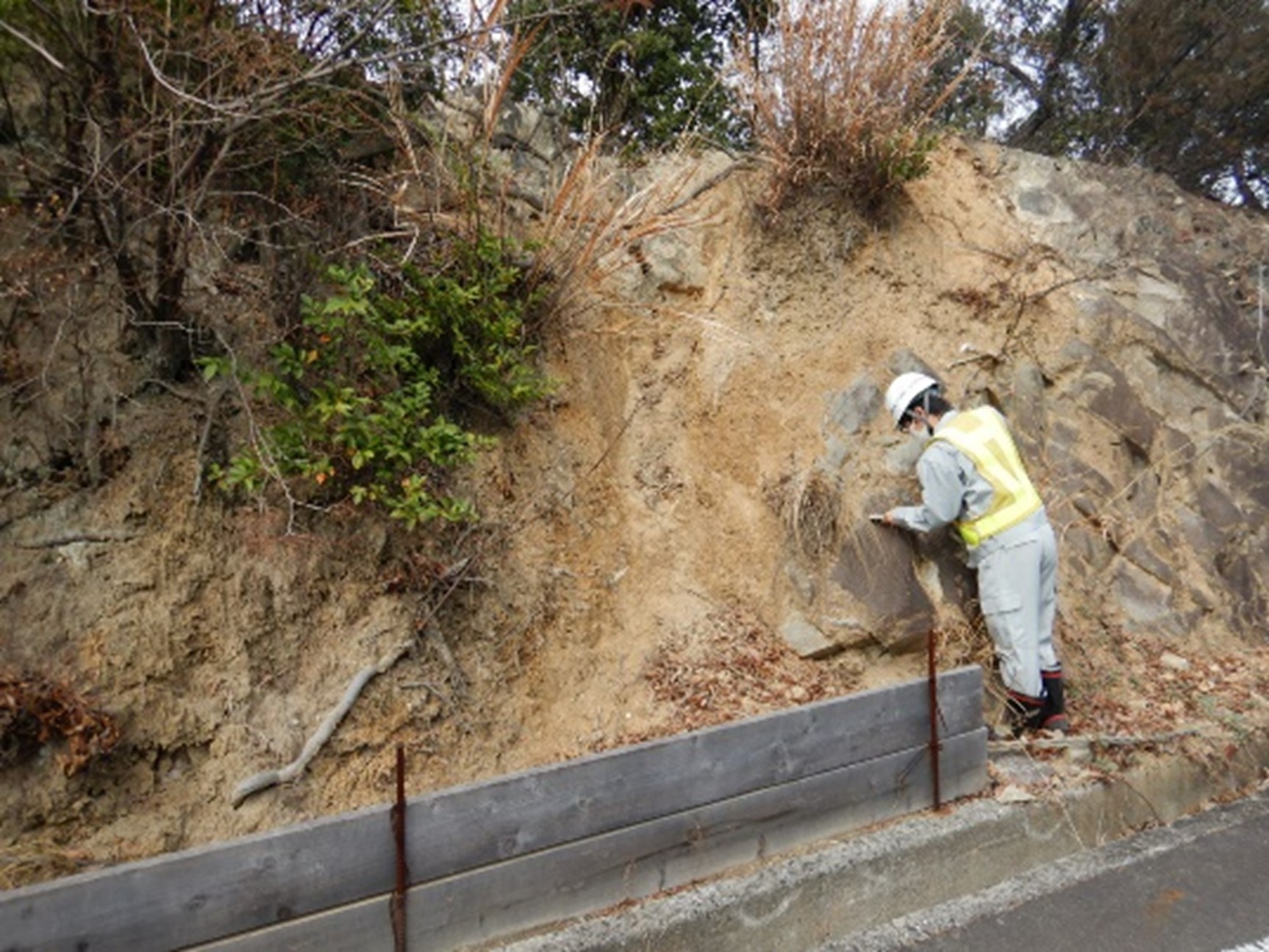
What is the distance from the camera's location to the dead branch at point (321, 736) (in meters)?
3.45

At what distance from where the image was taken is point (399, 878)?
2.90 meters

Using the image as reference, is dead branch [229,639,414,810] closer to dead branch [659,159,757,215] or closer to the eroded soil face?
the eroded soil face

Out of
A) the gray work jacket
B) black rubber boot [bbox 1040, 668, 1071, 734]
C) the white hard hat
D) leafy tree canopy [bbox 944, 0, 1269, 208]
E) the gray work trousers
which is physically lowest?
black rubber boot [bbox 1040, 668, 1071, 734]

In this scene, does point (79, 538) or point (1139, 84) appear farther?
point (1139, 84)

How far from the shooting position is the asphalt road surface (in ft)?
11.2

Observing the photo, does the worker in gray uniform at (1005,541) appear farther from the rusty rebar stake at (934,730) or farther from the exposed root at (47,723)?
the exposed root at (47,723)

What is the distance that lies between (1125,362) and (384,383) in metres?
5.14

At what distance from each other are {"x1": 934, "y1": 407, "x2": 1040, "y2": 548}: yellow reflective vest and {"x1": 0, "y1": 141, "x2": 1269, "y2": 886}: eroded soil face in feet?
1.74

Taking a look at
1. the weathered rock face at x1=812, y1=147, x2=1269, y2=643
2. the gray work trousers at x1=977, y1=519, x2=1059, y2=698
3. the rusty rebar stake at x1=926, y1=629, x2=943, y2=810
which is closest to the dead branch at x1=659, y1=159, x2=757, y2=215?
the weathered rock face at x1=812, y1=147, x2=1269, y2=643

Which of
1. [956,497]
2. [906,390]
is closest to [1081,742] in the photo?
[956,497]

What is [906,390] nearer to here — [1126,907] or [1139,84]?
[1126,907]

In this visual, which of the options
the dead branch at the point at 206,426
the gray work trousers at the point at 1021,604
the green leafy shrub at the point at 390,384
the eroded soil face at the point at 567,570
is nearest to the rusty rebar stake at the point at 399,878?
the eroded soil face at the point at 567,570

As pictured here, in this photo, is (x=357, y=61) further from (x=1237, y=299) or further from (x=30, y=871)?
(x=1237, y=299)

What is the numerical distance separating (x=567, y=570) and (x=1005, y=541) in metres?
2.17
